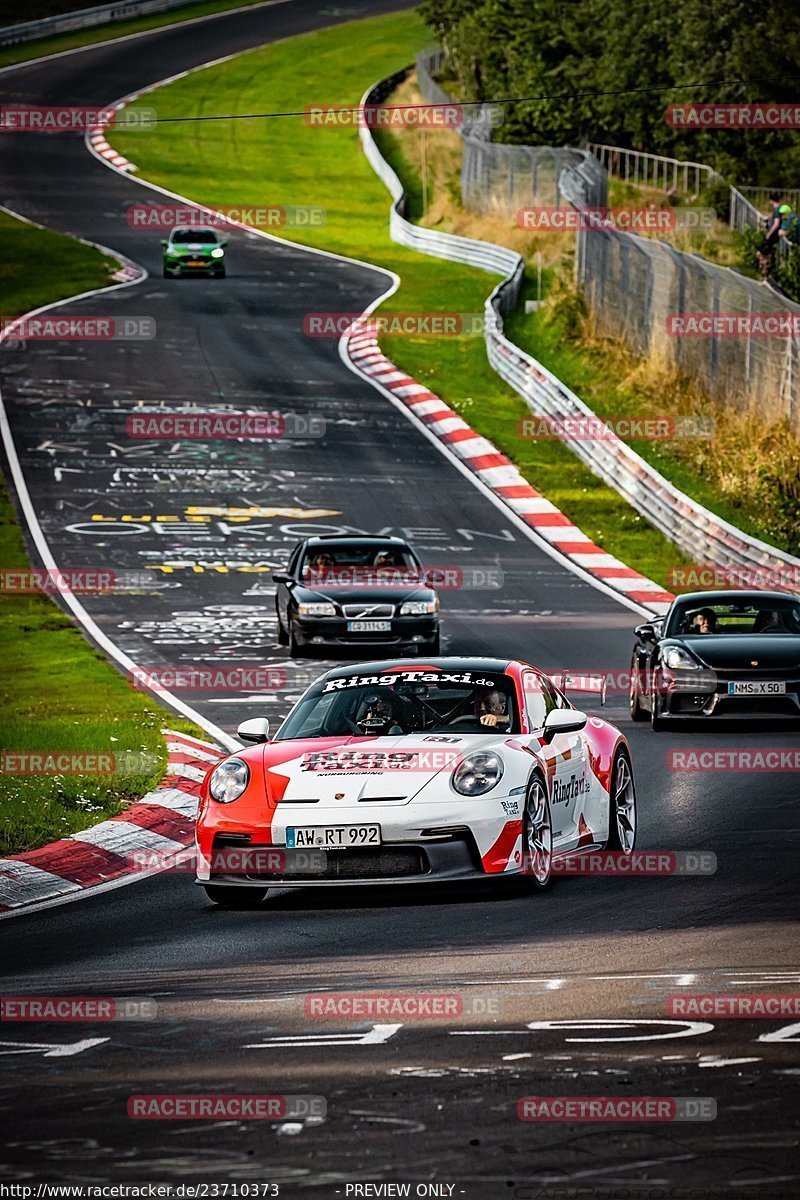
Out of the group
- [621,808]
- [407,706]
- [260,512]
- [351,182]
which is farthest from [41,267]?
[407,706]

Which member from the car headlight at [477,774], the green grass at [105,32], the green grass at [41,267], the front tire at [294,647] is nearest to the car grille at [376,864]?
the car headlight at [477,774]

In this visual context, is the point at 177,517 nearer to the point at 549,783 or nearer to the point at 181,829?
the point at 181,829

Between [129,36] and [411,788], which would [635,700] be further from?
[129,36]

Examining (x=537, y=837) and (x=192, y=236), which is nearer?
(x=537, y=837)

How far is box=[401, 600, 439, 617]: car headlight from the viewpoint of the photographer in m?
22.9

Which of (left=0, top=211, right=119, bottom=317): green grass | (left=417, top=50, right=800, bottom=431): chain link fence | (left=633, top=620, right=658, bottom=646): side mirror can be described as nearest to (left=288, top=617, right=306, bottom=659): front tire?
(left=633, top=620, right=658, bottom=646): side mirror

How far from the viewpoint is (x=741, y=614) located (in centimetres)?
1986

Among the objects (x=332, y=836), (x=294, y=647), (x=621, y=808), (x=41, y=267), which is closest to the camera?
(x=332, y=836)

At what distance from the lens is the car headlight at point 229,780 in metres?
11.2

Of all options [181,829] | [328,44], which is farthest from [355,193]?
[181,829]

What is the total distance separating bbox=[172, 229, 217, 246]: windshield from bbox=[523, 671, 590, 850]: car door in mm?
44160

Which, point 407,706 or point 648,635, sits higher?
point 407,706

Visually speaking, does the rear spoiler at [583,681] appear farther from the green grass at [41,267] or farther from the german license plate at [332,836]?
the green grass at [41,267]

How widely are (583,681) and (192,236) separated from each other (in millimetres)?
36750
